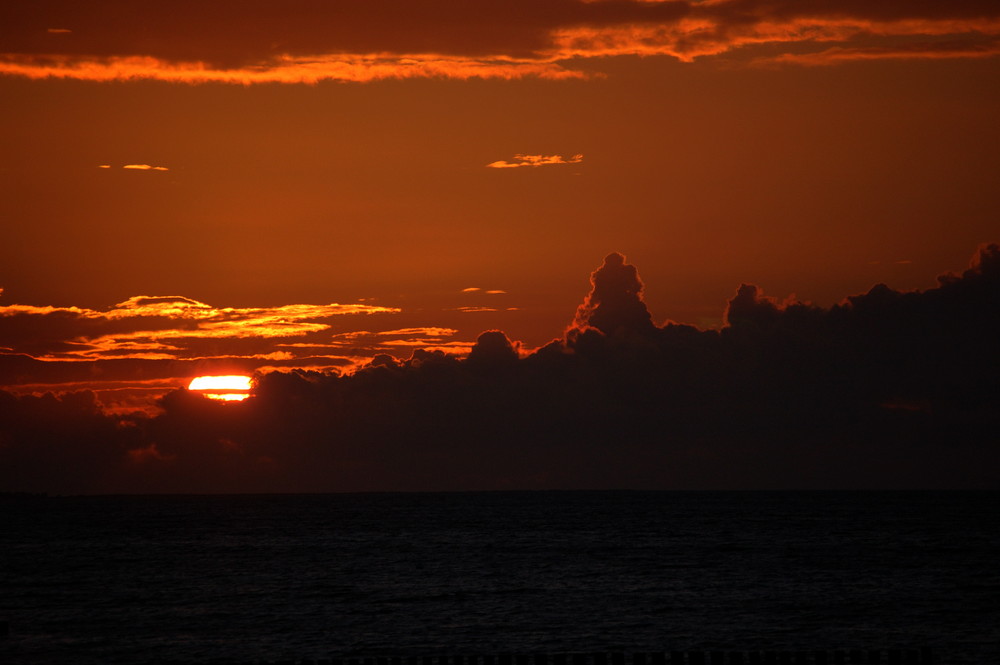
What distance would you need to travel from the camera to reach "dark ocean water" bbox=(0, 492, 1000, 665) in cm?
5247

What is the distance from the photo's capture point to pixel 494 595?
74875 mm

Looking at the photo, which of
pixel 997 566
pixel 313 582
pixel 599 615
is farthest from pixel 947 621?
pixel 313 582

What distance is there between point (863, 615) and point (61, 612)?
47.4 m

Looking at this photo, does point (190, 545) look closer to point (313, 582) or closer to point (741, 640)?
point (313, 582)

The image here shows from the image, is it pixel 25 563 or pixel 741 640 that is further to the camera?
pixel 25 563

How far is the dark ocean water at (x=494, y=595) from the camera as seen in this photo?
52.5 meters

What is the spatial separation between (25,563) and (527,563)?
161 feet

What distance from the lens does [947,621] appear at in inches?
2309

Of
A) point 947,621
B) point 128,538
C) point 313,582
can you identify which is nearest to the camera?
point 947,621

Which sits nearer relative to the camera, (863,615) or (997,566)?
(863,615)

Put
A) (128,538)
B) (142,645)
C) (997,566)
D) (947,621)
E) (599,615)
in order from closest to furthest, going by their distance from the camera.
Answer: (142,645), (947,621), (599,615), (997,566), (128,538)

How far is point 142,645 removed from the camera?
2062 inches

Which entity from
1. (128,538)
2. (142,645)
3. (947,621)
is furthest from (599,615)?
(128,538)

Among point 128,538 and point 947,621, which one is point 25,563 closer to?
point 128,538
